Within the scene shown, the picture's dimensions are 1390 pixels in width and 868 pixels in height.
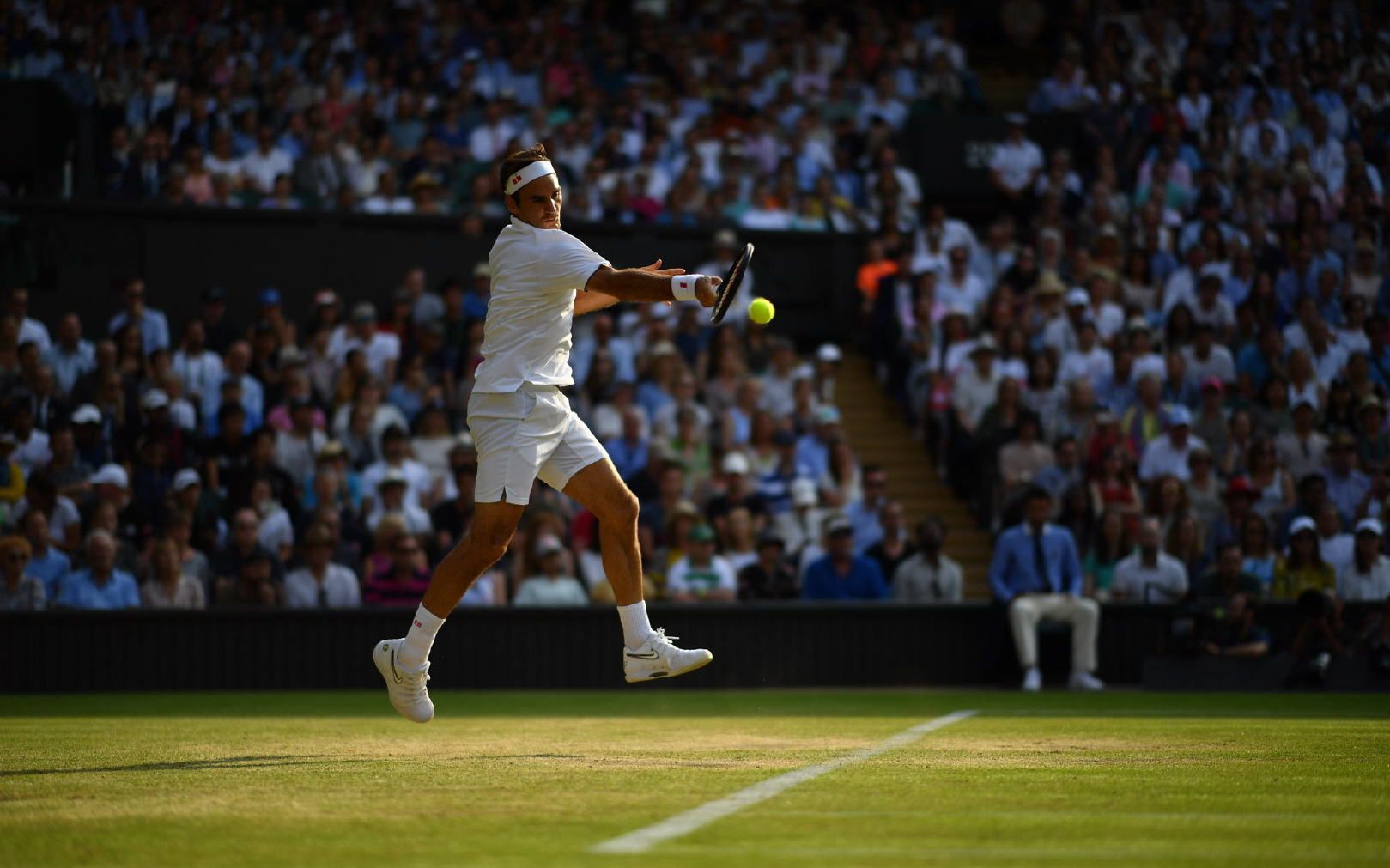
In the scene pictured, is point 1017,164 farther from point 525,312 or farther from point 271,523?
point 525,312

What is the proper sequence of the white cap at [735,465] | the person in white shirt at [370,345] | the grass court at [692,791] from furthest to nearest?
the person in white shirt at [370,345] → the white cap at [735,465] → the grass court at [692,791]

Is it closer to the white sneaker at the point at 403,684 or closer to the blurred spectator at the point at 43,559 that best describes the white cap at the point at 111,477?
the blurred spectator at the point at 43,559

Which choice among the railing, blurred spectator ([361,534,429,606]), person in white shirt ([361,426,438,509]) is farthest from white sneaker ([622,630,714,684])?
person in white shirt ([361,426,438,509])

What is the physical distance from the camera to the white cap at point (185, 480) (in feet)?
50.3

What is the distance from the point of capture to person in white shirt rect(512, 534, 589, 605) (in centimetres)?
1520

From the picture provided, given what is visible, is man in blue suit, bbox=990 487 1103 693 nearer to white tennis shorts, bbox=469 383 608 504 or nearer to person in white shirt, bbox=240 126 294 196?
white tennis shorts, bbox=469 383 608 504

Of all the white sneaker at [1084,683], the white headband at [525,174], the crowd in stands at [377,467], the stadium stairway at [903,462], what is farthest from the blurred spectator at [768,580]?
the white headband at [525,174]

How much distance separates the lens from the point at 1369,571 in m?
15.3

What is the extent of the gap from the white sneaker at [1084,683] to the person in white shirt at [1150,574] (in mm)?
960

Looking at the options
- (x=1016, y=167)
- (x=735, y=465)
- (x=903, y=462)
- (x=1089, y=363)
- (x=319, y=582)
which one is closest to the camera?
(x=319, y=582)

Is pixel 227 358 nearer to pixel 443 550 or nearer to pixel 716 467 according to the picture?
pixel 443 550

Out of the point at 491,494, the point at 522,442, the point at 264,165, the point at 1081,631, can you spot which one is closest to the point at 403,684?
the point at 491,494

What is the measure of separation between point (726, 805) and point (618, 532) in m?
2.50

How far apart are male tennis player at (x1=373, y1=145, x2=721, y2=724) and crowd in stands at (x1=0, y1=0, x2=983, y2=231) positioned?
1159 centimetres
